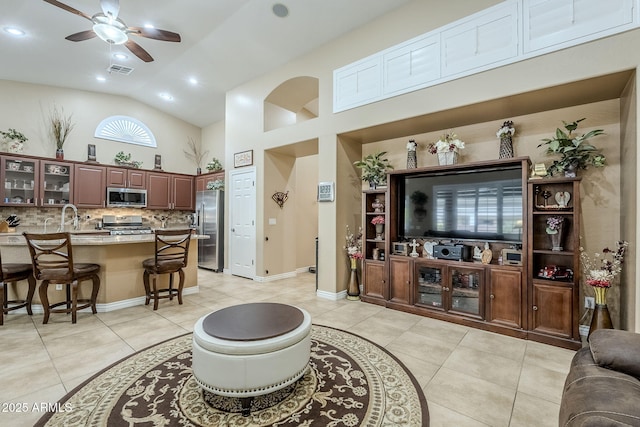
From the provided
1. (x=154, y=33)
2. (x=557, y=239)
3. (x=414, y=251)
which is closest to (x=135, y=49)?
(x=154, y=33)

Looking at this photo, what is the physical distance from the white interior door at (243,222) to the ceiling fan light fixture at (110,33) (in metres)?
2.82

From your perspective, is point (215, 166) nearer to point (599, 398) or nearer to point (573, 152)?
point (573, 152)

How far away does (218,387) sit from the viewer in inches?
70.3

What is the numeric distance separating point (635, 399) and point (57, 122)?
8971 millimetres

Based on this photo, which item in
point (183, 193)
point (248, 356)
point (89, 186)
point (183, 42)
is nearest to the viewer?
point (248, 356)

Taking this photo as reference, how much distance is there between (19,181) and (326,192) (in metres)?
6.17

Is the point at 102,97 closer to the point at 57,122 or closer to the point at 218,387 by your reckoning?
the point at 57,122

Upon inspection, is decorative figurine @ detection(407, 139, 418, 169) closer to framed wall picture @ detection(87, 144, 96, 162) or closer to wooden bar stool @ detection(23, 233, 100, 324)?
wooden bar stool @ detection(23, 233, 100, 324)

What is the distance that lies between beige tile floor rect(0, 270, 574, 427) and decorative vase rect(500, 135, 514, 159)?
6.63 feet

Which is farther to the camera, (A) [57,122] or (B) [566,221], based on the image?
(A) [57,122]

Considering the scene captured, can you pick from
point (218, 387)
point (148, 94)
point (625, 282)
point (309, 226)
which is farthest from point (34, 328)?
point (625, 282)

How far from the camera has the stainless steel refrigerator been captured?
21.2 ft

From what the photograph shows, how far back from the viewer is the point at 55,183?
237 inches

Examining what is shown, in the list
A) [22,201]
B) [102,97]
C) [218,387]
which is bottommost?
[218,387]
